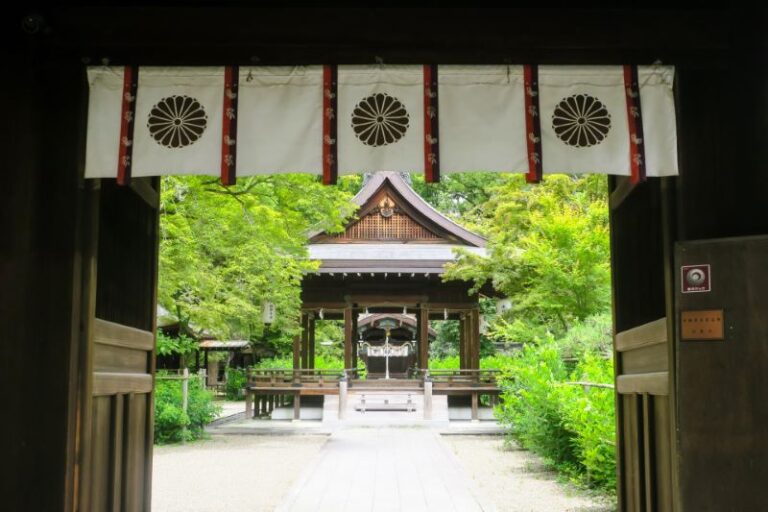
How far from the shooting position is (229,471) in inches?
492

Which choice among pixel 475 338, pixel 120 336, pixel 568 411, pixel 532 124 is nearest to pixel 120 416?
pixel 120 336

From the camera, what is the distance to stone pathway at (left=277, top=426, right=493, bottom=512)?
352 inches

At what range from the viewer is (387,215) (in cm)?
2527

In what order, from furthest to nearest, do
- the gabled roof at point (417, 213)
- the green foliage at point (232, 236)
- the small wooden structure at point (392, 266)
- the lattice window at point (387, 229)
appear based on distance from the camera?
1. the lattice window at point (387, 229)
2. the gabled roof at point (417, 213)
3. the small wooden structure at point (392, 266)
4. the green foliage at point (232, 236)

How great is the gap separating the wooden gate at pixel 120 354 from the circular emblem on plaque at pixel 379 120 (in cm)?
154

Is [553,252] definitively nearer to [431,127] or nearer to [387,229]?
[387,229]

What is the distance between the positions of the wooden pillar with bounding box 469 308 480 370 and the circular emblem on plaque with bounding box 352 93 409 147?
1915cm

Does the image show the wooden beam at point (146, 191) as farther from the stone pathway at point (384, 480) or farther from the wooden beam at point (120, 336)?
the stone pathway at point (384, 480)

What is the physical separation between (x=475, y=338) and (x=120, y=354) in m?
19.2

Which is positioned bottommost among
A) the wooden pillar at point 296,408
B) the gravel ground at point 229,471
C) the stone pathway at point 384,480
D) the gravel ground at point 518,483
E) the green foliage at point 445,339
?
the gravel ground at point 229,471

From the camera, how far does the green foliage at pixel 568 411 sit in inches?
346

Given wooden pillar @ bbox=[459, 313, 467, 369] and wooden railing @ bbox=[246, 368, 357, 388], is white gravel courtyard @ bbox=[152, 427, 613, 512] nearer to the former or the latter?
wooden railing @ bbox=[246, 368, 357, 388]

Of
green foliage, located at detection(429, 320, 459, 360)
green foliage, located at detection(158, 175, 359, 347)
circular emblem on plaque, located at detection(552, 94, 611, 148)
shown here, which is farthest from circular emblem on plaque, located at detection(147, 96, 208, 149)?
green foliage, located at detection(429, 320, 459, 360)

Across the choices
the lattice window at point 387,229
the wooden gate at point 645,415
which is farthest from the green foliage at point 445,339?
the wooden gate at point 645,415
